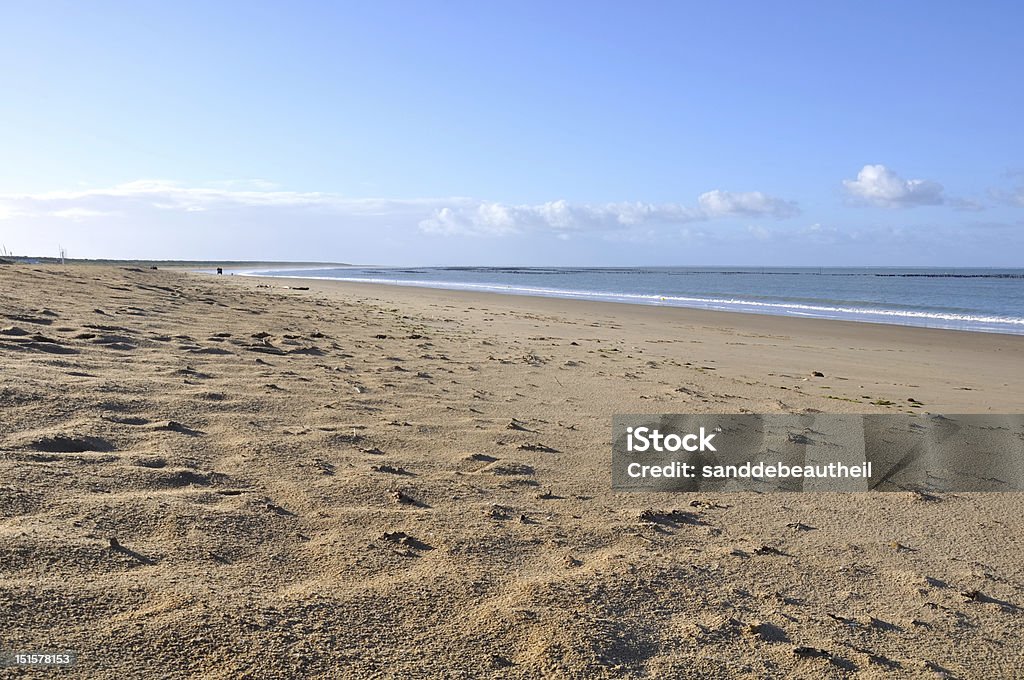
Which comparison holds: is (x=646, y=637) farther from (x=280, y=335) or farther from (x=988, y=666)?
(x=280, y=335)

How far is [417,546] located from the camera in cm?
325

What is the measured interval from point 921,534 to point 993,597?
27.9 inches

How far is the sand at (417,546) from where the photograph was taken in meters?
2.48

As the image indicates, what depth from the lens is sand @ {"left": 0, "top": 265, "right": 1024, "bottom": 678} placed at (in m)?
2.48

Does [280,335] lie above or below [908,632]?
above

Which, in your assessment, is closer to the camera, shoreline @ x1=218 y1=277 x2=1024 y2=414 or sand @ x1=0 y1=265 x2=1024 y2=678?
sand @ x1=0 y1=265 x2=1024 y2=678

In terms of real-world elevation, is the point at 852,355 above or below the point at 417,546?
below

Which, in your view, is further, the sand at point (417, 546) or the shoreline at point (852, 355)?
the shoreline at point (852, 355)

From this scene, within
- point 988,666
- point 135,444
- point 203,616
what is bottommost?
point 988,666

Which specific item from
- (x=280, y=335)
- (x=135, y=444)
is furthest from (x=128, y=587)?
(x=280, y=335)

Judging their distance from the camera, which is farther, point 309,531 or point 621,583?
point 309,531

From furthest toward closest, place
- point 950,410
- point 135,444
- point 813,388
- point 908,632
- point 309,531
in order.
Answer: point 813,388, point 950,410, point 135,444, point 309,531, point 908,632

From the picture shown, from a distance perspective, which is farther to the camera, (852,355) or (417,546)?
(852,355)

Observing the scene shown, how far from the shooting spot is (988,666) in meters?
2.57
